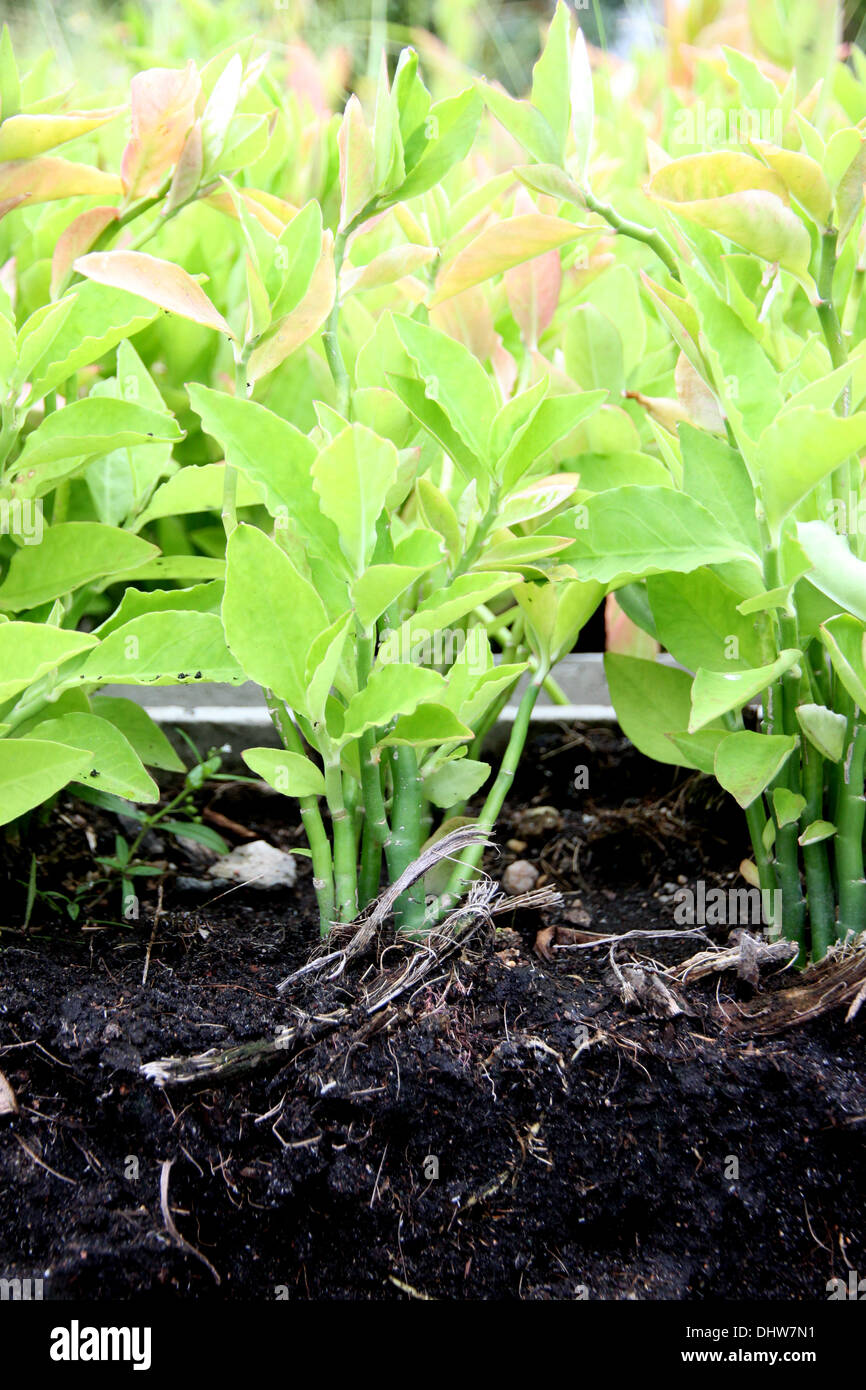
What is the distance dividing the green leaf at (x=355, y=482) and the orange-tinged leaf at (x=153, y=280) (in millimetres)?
142

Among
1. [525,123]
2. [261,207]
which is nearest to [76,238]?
[261,207]

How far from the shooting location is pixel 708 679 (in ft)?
2.01

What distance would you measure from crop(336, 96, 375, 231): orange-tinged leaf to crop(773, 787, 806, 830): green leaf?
50 cm

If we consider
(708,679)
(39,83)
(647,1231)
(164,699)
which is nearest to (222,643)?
(708,679)

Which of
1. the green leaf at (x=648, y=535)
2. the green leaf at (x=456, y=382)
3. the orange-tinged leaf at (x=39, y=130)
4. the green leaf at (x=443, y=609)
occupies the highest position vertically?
the orange-tinged leaf at (x=39, y=130)

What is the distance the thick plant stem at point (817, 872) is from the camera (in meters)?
0.70

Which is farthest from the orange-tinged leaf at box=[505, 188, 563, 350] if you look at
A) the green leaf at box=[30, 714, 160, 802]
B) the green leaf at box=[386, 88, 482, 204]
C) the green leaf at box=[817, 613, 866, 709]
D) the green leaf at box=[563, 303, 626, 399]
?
the green leaf at box=[30, 714, 160, 802]

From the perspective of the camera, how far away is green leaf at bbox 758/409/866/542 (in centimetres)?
54

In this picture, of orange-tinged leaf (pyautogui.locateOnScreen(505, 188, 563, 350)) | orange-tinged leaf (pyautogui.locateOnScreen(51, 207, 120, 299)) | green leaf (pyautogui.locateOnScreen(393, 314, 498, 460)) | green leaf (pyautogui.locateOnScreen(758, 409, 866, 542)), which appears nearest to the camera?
green leaf (pyautogui.locateOnScreen(758, 409, 866, 542))

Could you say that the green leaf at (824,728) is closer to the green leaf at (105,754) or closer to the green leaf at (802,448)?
the green leaf at (802,448)

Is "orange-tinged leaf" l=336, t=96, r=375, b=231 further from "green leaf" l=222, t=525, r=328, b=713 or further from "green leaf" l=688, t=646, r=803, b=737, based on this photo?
"green leaf" l=688, t=646, r=803, b=737

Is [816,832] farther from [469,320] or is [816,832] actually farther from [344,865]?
[469,320]

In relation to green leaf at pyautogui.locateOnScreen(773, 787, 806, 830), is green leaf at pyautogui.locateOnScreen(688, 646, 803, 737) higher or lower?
higher

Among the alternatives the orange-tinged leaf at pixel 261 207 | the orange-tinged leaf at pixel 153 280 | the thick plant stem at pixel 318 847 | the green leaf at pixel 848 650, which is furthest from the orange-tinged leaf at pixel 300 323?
the green leaf at pixel 848 650
